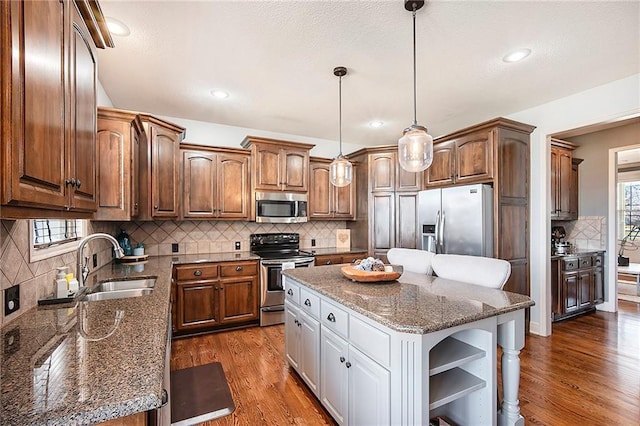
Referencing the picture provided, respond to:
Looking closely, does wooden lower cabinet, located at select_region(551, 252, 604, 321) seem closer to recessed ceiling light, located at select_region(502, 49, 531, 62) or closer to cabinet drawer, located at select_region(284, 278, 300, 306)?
recessed ceiling light, located at select_region(502, 49, 531, 62)

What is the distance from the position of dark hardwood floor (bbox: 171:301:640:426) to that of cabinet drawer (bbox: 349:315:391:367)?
782mm

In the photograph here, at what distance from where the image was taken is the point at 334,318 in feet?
6.02

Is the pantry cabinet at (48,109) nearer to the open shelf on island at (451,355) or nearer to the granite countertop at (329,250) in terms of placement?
the open shelf on island at (451,355)

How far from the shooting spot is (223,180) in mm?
3834

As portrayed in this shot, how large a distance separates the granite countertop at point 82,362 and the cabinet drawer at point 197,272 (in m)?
1.70

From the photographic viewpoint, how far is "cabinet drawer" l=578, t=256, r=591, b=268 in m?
4.06

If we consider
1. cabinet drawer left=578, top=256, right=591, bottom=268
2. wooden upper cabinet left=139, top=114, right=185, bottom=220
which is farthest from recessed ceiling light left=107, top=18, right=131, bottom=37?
cabinet drawer left=578, top=256, right=591, bottom=268

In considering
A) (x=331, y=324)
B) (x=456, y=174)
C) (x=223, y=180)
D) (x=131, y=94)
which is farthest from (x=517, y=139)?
(x=131, y=94)

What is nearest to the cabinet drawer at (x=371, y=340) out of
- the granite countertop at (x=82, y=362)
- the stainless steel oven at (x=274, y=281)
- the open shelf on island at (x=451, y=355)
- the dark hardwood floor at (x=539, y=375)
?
the open shelf on island at (x=451, y=355)

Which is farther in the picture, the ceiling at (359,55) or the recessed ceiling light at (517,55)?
the recessed ceiling light at (517,55)

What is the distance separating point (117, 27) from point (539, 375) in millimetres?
4250

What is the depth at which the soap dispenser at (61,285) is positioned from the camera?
1.69m

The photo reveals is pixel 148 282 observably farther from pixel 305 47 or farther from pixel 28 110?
pixel 305 47

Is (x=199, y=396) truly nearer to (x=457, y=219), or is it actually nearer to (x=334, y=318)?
(x=334, y=318)
